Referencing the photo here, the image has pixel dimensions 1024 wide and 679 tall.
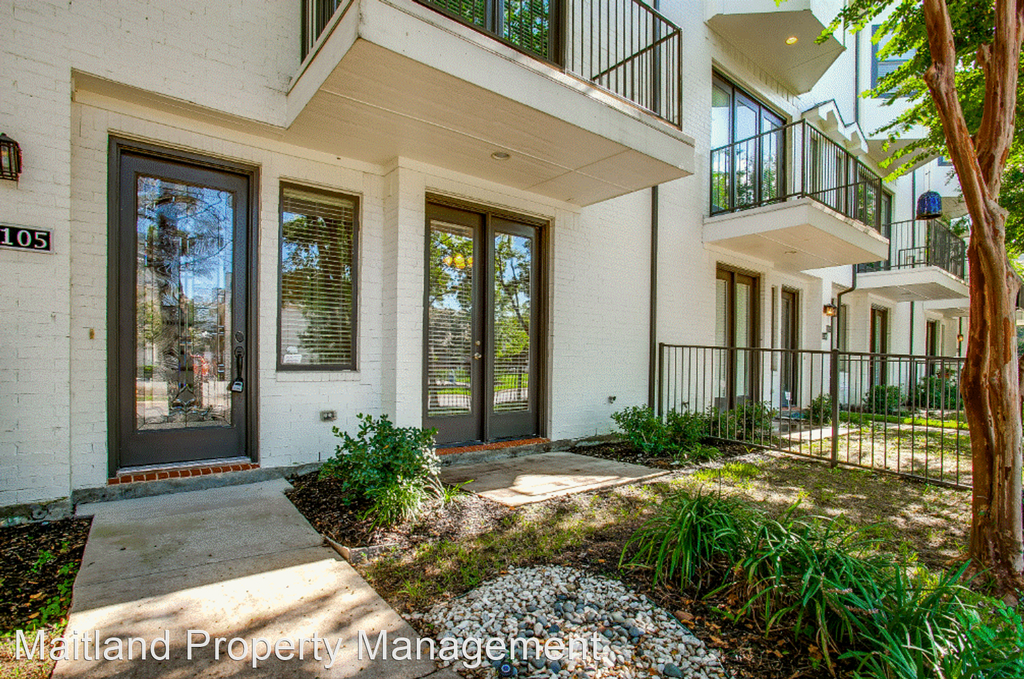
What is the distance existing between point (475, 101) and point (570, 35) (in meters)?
2.82

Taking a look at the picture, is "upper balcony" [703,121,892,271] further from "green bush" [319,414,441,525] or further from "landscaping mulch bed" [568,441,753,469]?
"green bush" [319,414,441,525]

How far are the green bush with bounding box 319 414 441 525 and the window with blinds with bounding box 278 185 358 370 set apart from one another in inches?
43.5

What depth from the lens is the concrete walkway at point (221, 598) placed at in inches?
73.0

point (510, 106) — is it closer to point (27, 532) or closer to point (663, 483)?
point (663, 483)

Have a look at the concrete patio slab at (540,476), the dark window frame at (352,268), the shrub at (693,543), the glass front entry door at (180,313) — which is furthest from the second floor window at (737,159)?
the glass front entry door at (180,313)

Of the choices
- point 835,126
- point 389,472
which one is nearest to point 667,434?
point 389,472

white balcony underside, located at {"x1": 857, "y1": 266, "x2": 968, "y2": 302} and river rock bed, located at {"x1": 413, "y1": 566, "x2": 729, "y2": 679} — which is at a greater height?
white balcony underside, located at {"x1": 857, "y1": 266, "x2": 968, "y2": 302}

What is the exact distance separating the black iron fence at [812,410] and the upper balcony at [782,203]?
1633mm

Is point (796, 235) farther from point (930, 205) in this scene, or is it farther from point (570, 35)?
point (570, 35)

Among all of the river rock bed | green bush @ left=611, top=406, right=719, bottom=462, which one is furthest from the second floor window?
the river rock bed

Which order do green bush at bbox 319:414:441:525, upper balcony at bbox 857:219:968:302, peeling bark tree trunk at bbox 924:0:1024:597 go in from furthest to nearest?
upper balcony at bbox 857:219:968:302
green bush at bbox 319:414:441:525
peeling bark tree trunk at bbox 924:0:1024:597

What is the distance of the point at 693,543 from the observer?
2.52 meters

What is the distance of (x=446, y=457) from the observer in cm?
493

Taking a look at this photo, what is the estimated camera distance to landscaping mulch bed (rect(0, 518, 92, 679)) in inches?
73.5
